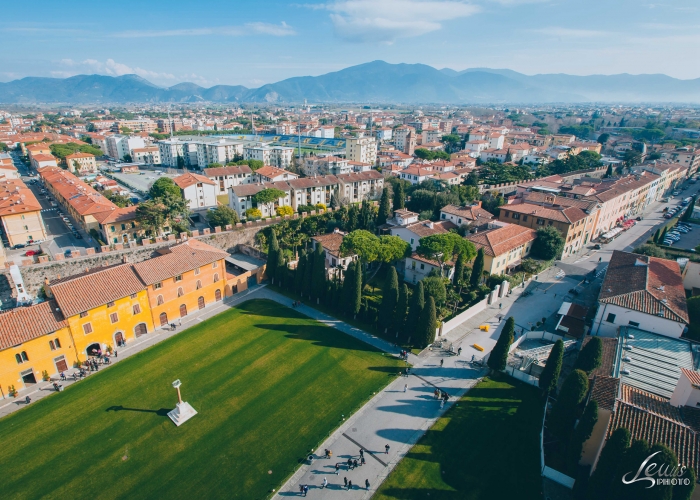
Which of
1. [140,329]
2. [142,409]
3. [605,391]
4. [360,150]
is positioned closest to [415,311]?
[605,391]

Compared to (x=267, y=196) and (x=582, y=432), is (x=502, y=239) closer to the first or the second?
(x=582, y=432)

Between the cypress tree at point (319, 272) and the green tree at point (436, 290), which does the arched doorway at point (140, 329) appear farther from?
the green tree at point (436, 290)

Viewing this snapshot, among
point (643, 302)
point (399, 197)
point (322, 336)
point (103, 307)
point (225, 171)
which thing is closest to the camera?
point (643, 302)

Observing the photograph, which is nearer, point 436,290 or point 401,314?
point 401,314

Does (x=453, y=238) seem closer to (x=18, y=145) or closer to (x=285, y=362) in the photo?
(x=285, y=362)

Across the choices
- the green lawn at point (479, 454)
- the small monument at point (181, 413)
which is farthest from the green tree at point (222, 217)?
the green lawn at point (479, 454)

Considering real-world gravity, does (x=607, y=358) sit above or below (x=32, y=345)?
below

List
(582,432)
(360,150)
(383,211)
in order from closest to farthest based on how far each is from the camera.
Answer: (582,432), (383,211), (360,150)
